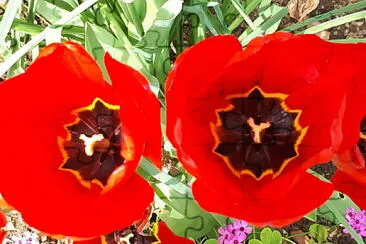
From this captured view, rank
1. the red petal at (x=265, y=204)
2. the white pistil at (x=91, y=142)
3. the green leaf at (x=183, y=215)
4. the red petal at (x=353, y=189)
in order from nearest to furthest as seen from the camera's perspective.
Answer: the red petal at (x=265, y=204) → the red petal at (x=353, y=189) → the white pistil at (x=91, y=142) → the green leaf at (x=183, y=215)

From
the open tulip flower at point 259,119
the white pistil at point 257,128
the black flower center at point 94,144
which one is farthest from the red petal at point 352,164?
the black flower center at point 94,144

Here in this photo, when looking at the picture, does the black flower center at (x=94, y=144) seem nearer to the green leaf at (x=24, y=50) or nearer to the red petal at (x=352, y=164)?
the green leaf at (x=24, y=50)

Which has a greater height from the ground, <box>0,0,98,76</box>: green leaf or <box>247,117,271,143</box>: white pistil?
<box>0,0,98,76</box>: green leaf

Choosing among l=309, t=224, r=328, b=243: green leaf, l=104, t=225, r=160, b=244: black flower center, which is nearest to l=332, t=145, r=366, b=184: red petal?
l=104, t=225, r=160, b=244: black flower center

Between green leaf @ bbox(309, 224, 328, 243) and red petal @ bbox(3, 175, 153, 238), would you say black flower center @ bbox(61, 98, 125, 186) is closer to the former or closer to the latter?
red petal @ bbox(3, 175, 153, 238)

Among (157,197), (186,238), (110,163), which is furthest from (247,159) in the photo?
(157,197)

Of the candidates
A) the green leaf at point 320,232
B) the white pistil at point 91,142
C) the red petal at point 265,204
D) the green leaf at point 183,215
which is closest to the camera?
the red petal at point 265,204

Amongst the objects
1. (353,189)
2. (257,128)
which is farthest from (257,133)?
(353,189)
